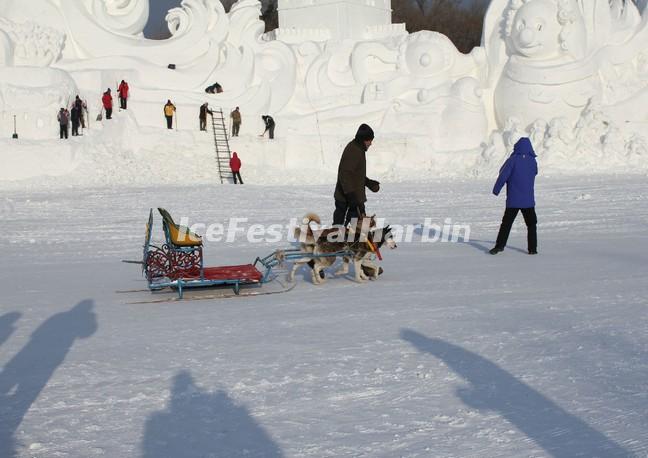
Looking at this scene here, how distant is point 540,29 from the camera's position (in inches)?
1019

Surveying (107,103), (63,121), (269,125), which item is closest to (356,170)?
(63,121)

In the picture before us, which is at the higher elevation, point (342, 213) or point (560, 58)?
point (560, 58)

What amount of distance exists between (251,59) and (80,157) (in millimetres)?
7435

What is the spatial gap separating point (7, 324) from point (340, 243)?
2744mm

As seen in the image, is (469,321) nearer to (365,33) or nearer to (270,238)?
(270,238)

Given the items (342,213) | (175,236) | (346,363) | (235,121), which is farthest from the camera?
(235,121)

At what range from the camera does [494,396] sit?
406 cm

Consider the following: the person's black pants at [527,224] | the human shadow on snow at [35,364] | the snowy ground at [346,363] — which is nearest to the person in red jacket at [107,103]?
the snowy ground at [346,363]

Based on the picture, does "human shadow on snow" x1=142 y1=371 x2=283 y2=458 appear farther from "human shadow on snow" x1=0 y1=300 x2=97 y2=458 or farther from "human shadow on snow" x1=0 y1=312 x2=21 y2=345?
"human shadow on snow" x1=0 y1=312 x2=21 y2=345

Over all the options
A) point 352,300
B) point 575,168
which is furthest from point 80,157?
point 352,300

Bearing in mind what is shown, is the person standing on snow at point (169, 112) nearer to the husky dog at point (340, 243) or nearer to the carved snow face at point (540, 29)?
the carved snow face at point (540, 29)

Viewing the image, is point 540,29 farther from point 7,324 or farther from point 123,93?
point 7,324

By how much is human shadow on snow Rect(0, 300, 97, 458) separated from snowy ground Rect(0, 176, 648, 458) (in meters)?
0.01

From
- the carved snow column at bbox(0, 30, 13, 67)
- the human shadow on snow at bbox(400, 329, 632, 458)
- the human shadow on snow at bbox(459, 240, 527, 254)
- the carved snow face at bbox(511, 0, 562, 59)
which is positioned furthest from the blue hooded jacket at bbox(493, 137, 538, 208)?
the carved snow face at bbox(511, 0, 562, 59)
